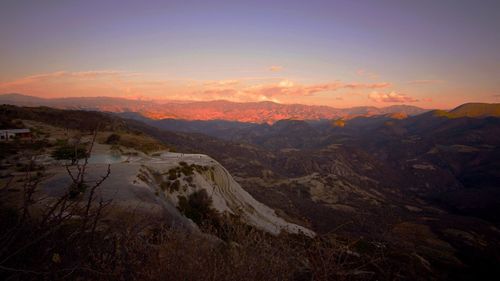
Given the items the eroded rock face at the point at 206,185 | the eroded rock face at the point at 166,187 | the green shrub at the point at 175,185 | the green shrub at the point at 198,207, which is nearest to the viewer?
the eroded rock face at the point at 166,187

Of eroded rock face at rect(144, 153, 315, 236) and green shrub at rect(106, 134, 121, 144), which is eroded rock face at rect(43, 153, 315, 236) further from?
green shrub at rect(106, 134, 121, 144)

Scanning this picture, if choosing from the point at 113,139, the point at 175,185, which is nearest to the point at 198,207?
the point at 175,185

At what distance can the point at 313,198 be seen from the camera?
112938 mm

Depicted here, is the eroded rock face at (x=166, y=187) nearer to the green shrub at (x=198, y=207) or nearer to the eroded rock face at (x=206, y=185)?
the eroded rock face at (x=206, y=185)

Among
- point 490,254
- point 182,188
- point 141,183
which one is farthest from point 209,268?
point 490,254

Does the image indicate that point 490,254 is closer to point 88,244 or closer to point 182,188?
point 182,188

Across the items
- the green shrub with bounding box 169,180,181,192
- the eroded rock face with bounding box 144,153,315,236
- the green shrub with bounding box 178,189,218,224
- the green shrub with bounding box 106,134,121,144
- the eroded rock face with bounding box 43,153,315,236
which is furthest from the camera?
the green shrub with bounding box 106,134,121,144

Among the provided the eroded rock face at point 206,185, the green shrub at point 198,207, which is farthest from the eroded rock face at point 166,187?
the green shrub at point 198,207

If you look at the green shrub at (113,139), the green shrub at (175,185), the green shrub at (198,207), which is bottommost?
the green shrub at (198,207)

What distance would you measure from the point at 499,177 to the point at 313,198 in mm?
141166

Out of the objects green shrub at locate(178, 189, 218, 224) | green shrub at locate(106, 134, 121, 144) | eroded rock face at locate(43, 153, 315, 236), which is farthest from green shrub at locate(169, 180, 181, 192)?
green shrub at locate(106, 134, 121, 144)

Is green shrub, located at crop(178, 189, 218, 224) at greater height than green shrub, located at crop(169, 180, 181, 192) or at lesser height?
lesser

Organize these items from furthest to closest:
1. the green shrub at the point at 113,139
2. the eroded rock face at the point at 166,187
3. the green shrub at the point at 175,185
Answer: the green shrub at the point at 113,139 → the green shrub at the point at 175,185 → the eroded rock face at the point at 166,187

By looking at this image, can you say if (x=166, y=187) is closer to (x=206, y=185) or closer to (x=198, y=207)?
(x=198, y=207)
